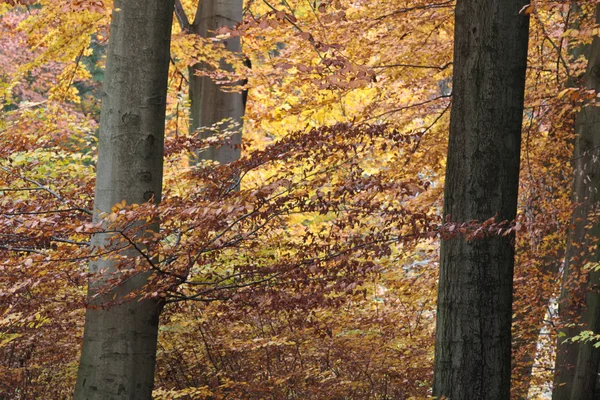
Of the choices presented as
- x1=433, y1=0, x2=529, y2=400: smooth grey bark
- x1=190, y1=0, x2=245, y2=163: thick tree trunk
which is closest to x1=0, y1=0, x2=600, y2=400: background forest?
x1=190, y1=0, x2=245, y2=163: thick tree trunk

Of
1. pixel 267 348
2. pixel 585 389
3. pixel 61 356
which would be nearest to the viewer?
pixel 61 356

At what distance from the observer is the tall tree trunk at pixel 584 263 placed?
754 centimetres

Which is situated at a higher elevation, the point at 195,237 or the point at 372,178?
the point at 372,178

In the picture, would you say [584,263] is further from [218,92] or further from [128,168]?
[128,168]

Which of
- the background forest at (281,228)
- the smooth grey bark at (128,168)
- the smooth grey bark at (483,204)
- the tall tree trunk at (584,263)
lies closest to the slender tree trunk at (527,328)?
the background forest at (281,228)

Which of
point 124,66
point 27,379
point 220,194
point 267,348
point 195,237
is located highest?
point 124,66

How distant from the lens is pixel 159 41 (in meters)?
4.38

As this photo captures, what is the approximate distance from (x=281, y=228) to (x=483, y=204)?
2175 millimetres

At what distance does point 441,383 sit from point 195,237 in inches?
66.4

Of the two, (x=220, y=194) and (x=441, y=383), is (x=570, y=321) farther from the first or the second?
(x=220, y=194)

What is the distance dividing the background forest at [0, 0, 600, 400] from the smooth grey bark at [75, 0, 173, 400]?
44 millimetres

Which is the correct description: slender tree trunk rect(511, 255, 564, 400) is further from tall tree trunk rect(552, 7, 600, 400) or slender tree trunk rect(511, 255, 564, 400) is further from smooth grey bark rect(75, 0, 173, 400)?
smooth grey bark rect(75, 0, 173, 400)

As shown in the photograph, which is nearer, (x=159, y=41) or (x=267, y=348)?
(x=159, y=41)

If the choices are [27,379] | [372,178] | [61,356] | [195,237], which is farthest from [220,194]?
[27,379]
